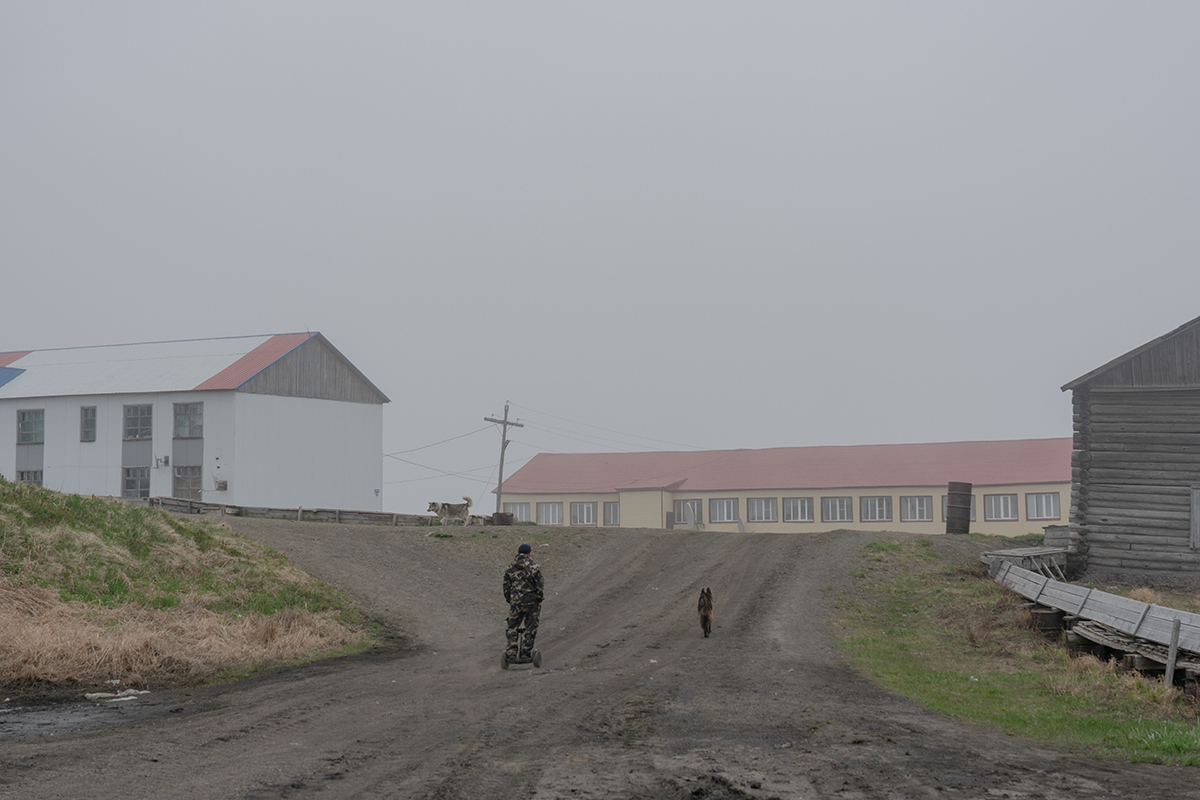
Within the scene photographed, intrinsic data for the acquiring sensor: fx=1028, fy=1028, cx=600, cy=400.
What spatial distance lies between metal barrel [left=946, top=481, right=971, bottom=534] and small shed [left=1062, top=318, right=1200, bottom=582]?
701 centimetres

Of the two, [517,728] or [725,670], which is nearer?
[517,728]

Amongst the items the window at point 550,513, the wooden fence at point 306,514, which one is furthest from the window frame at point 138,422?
the window at point 550,513

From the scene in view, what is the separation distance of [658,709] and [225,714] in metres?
5.07

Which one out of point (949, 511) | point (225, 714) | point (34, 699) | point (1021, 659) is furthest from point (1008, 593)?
point (34, 699)

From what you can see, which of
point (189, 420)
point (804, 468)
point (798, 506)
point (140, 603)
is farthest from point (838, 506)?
point (140, 603)

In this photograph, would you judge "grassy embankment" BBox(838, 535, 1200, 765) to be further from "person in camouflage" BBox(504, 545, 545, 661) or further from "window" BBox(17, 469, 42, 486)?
"window" BBox(17, 469, 42, 486)

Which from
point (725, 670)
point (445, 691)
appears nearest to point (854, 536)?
point (725, 670)

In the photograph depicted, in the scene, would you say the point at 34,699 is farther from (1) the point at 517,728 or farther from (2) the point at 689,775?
(2) the point at 689,775

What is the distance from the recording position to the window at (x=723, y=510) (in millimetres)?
59469

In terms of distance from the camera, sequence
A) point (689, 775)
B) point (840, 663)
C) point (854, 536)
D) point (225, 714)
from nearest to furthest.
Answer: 1. point (689, 775)
2. point (225, 714)
3. point (840, 663)
4. point (854, 536)

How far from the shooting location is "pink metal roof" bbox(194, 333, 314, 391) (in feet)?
144

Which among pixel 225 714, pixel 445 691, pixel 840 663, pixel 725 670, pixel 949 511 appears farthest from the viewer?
pixel 949 511

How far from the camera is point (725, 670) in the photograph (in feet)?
50.4

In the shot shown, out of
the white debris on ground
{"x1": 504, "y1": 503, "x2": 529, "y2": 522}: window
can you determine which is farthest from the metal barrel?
{"x1": 504, "y1": 503, "x2": 529, "y2": 522}: window
